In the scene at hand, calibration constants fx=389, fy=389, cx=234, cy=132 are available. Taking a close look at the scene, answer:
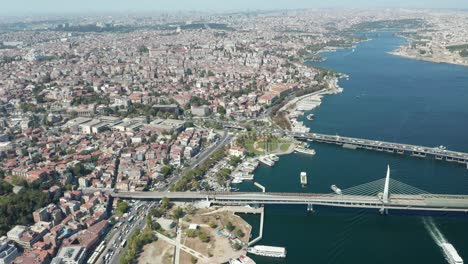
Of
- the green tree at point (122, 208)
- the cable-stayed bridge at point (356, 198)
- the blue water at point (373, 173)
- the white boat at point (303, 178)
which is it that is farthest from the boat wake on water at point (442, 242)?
the green tree at point (122, 208)

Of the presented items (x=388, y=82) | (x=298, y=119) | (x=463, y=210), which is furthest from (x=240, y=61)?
(x=463, y=210)

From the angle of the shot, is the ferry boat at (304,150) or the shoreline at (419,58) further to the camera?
the shoreline at (419,58)

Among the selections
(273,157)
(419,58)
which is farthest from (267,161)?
(419,58)

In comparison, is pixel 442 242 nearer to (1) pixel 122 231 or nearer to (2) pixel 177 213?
(2) pixel 177 213

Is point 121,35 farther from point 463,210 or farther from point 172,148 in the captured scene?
point 463,210

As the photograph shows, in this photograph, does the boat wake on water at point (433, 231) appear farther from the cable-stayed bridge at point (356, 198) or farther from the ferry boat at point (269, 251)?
the ferry boat at point (269, 251)
